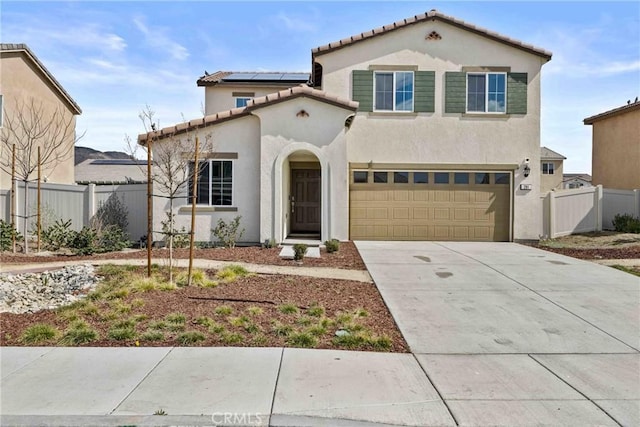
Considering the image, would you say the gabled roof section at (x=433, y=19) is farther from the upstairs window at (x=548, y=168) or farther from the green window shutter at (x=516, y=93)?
the upstairs window at (x=548, y=168)

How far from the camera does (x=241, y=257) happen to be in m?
12.4

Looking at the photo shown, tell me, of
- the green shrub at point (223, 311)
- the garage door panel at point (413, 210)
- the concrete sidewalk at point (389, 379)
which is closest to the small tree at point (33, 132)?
the garage door panel at point (413, 210)

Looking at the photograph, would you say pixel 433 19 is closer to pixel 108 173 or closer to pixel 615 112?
pixel 615 112

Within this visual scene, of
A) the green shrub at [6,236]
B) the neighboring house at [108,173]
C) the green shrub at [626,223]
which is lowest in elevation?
the green shrub at [6,236]

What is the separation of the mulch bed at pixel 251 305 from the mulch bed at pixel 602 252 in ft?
26.8

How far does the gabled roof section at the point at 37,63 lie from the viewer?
62.6ft

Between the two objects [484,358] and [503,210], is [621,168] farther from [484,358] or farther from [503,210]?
[484,358]

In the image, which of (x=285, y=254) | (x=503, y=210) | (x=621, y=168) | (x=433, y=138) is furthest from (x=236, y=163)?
(x=621, y=168)

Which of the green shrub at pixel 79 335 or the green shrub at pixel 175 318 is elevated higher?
the green shrub at pixel 175 318

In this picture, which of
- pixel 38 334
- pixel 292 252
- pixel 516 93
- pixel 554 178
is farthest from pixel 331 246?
pixel 554 178

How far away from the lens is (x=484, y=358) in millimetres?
5758

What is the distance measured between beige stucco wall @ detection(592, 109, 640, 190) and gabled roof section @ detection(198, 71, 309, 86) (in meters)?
15.6

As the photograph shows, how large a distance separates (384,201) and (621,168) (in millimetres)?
13979

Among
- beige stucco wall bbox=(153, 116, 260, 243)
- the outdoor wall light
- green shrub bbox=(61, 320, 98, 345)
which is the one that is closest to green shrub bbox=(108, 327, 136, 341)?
green shrub bbox=(61, 320, 98, 345)
